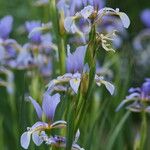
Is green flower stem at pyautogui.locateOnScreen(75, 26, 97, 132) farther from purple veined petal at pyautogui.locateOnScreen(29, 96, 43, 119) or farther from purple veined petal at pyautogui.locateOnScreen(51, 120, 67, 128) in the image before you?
purple veined petal at pyautogui.locateOnScreen(29, 96, 43, 119)

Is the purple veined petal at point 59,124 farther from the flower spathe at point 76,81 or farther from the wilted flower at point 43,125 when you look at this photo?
the flower spathe at point 76,81

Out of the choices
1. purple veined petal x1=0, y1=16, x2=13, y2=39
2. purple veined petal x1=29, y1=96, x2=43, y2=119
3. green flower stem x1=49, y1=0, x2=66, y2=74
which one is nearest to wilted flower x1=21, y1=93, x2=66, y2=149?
purple veined petal x1=29, y1=96, x2=43, y2=119

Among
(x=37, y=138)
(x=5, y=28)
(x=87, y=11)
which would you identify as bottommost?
(x=37, y=138)

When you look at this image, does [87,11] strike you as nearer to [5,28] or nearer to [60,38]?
[60,38]

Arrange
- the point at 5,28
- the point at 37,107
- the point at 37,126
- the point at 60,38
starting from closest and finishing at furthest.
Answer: the point at 37,126
the point at 37,107
the point at 60,38
the point at 5,28

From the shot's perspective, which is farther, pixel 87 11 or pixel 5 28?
pixel 5 28

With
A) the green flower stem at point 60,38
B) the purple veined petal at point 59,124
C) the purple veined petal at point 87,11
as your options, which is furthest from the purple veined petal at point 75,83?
the green flower stem at point 60,38

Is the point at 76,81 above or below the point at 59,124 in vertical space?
above

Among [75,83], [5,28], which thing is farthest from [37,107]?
[5,28]
